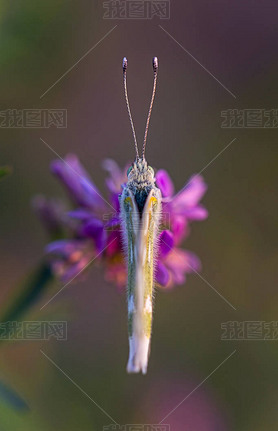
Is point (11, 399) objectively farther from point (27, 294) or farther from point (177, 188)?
point (177, 188)

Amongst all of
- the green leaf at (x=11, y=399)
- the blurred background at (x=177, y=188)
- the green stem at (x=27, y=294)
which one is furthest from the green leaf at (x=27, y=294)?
the blurred background at (x=177, y=188)

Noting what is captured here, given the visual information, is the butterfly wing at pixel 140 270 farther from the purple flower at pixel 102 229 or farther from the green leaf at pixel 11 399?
the green leaf at pixel 11 399

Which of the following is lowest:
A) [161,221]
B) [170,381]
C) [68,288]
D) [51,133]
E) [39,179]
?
[170,381]

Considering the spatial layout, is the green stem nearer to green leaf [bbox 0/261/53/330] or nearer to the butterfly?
green leaf [bbox 0/261/53/330]

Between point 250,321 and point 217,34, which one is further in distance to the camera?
point 217,34

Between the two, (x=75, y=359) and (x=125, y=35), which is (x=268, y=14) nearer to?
(x=125, y=35)

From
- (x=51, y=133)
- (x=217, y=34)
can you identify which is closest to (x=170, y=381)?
(x=51, y=133)

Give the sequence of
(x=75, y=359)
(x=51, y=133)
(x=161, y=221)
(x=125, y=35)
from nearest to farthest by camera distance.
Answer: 1. (x=161, y=221)
2. (x=75, y=359)
3. (x=51, y=133)
4. (x=125, y=35)
